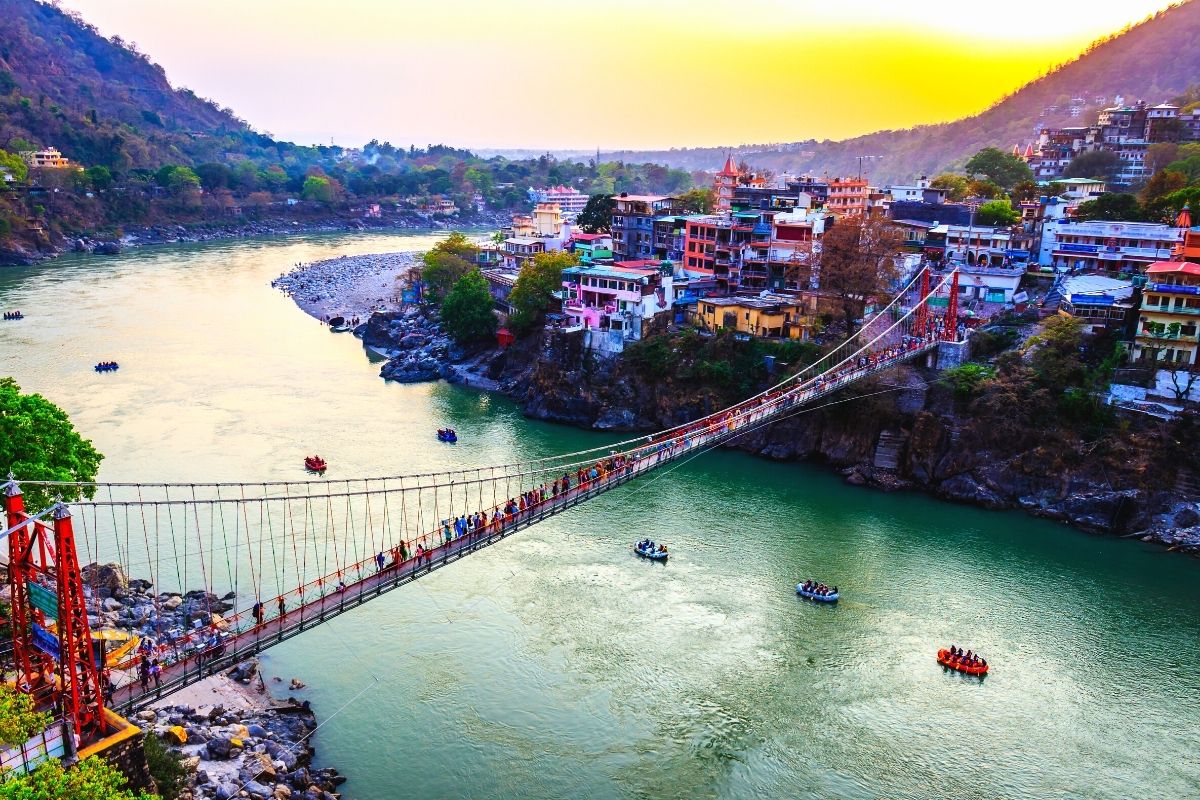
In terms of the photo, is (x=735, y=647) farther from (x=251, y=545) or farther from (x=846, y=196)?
(x=846, y=196)

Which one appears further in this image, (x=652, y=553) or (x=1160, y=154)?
(x=1160, y=154)

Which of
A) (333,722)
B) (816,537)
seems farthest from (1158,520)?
(333,722)

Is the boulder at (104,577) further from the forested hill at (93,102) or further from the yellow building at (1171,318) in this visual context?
the forested hill at (93,102)

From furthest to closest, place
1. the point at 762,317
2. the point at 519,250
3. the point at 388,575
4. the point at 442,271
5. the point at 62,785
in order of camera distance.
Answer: the point at 519,250
the point at 442,271
the point at 762,317
the point at 388,575
the point at 62,785

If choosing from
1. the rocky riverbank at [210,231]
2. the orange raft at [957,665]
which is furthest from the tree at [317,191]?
the orange raft at [957,665]

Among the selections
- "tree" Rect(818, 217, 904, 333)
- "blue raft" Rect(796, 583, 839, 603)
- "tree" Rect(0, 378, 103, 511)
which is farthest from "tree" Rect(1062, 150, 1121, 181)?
"tree" Rect(0, 378, 103, 511)

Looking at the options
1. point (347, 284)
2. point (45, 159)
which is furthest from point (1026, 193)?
point (45, 159)

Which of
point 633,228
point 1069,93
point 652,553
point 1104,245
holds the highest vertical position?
point 1069,93
